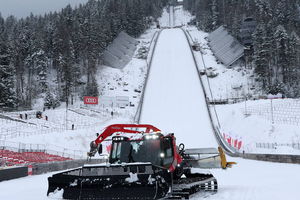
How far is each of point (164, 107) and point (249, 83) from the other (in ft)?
75.6

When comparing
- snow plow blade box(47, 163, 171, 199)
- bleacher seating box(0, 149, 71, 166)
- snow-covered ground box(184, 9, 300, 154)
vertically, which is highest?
snow-covered ground box(184, 9, 300, 154)

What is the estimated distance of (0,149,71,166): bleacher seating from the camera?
26.0m

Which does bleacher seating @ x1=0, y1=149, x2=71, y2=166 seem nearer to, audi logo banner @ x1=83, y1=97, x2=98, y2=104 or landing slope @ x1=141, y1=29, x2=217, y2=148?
landing slope @ x1=141, y1=29, x2=217, y2=148

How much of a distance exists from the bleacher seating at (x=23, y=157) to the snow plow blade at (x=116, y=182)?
19301mm

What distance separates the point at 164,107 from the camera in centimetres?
6275

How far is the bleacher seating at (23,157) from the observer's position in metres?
26.0

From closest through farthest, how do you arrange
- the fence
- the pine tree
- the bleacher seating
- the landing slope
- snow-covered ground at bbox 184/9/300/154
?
the bleacher seating < snow-covered ground at bbox 184/9/300/154 < the fence < the landing slope < the pine tree

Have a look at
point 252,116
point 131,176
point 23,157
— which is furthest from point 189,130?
point 131,176

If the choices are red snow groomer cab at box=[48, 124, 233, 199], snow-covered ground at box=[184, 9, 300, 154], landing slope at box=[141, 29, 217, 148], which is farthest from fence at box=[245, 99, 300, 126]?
red snow groomer cab at box=[48, 124, 233, 199]

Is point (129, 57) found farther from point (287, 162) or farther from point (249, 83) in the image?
point (287, 162)

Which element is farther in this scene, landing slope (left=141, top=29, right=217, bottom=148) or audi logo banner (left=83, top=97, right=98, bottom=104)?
audi logo banner (left=83, top=97, right=98, bottom=104)

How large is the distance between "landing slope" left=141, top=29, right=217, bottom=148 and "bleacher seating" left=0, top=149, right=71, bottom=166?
18793 millimetres

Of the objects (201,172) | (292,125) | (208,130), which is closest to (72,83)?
(208,130)

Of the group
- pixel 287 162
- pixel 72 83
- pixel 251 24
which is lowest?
pixel 287 162
